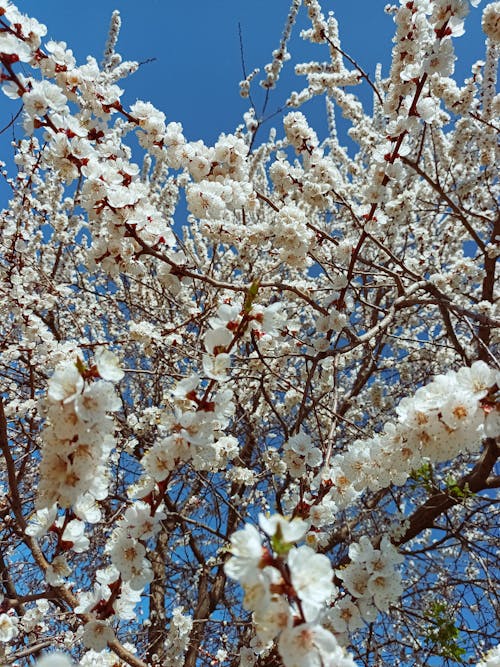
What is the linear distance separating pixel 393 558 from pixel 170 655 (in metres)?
2.24

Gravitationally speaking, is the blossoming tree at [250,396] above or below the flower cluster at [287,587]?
above

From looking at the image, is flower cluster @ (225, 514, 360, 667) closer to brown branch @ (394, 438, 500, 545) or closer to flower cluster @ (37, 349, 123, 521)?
flower cluster @ (37, 349, 123, 521)

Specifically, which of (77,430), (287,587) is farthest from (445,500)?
(77,430)

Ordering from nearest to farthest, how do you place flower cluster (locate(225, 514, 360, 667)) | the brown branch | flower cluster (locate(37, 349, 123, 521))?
flower cluster (locate(225, 514, 360, 667)) < flower cluster (locate(37, 349, 123, 521)) < the brown branch

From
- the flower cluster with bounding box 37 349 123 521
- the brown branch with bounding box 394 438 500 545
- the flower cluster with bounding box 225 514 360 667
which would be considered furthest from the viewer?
the brown branch with bounding box 394 438 500 545

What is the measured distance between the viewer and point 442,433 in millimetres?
1474

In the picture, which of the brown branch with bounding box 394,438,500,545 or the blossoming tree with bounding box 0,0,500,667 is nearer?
the blossoming tree with bounding box 0,0,500,667

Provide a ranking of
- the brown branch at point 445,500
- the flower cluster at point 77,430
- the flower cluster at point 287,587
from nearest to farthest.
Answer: the flower cluster at point 287,587
the flower cluster at point 77,430
the brown branch at point 445,500

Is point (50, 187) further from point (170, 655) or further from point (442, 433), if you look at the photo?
point (442, 433)

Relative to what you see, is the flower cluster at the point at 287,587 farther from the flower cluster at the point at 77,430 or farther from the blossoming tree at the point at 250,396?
the flower cluster at the point at 77,430

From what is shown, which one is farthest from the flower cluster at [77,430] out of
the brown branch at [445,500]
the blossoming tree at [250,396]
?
the brown branch at [445,500]

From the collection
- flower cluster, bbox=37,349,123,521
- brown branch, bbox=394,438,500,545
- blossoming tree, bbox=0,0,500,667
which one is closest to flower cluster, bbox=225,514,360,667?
blossoming tree, bbox=0,0,500,667

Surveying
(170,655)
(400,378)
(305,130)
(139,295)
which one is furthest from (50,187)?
(170,655)

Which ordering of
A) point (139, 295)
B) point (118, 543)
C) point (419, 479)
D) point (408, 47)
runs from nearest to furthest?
point (118, 543) → point (419, 479) → point (408, 47) → point (139, 295)
